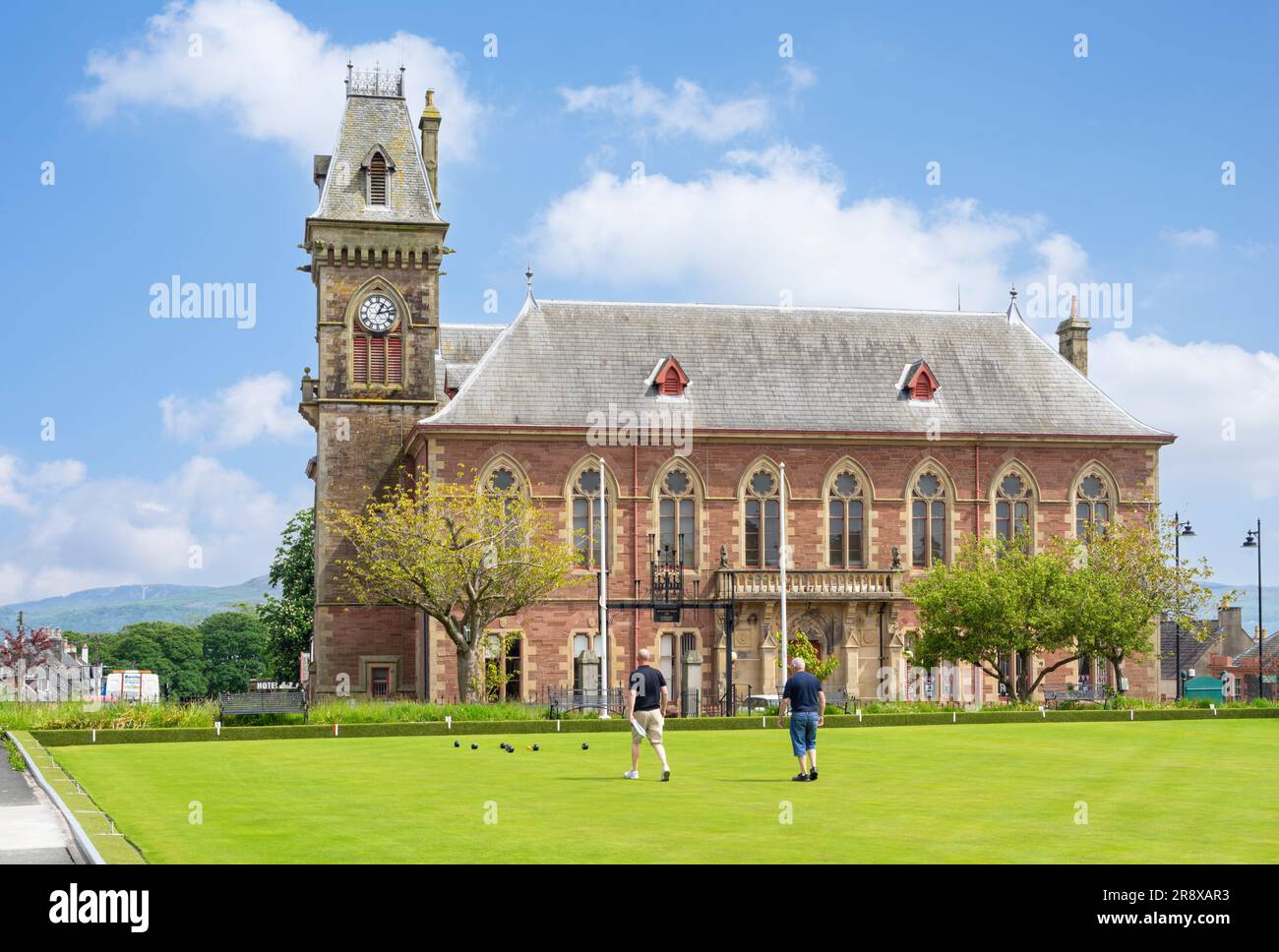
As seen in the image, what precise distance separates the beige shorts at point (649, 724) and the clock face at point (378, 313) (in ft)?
122

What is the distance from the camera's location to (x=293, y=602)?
76250 millimetres

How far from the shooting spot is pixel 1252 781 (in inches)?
859

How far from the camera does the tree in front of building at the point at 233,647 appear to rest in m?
189

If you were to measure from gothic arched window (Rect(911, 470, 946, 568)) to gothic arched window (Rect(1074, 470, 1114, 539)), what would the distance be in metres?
5.15

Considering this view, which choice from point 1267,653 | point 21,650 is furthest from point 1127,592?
point 21,650

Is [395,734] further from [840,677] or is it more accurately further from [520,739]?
[840,677]

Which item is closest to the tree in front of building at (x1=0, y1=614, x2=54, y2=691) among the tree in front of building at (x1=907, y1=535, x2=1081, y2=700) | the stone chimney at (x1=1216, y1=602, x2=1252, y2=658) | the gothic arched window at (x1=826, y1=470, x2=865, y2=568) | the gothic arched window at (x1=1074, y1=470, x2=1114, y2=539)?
the gothic arched window at (x1=826, y1=470, x2=865, y2=568)

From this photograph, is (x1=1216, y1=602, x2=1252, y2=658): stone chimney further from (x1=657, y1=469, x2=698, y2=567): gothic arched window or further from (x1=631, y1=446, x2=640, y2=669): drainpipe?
(x1=631, y1=446, x2=640, y2=669): drainpipe

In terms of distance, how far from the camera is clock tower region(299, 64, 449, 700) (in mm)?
56812

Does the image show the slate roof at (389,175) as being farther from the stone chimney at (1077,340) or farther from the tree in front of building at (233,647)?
the tree in front of building at (233,647)

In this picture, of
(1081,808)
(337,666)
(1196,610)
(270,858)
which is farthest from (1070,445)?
(270,858)

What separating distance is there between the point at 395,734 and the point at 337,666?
2024 centimetres

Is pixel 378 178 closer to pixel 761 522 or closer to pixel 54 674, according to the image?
pixel 761 522

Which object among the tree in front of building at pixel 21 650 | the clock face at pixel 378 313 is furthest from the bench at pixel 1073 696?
the tree in front of building at pixel 21 650
